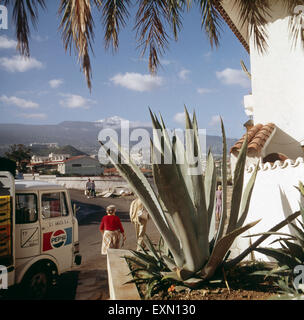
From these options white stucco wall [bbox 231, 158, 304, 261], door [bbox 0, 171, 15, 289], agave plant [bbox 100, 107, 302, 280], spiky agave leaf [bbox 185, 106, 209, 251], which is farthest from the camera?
white stucco wall [bbox 231, 158, 304, 261]

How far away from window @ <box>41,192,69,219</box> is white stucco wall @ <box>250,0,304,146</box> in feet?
18.2

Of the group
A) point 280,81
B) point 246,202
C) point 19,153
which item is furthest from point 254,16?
point 19,153

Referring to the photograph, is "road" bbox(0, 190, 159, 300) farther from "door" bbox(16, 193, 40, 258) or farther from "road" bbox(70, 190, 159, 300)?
"door" bbox(16, 193, 40, 258)

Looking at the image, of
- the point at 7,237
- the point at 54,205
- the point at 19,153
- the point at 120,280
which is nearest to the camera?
the point at 120,280

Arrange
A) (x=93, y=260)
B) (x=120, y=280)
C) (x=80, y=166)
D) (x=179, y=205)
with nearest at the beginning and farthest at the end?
(x=179, y=205), (x=120, y=280), (x=93, y=260), (x=80, y=166)

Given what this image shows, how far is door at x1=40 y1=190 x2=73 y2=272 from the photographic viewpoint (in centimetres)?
485

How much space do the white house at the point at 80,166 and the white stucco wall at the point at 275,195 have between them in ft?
190

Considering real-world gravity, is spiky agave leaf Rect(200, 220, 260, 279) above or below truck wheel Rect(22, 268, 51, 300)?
above

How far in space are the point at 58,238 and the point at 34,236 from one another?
522 millimetres

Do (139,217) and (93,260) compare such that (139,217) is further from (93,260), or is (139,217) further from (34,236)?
(34,236)

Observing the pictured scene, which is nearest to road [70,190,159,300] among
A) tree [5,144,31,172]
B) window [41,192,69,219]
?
window [41,192,69,219]

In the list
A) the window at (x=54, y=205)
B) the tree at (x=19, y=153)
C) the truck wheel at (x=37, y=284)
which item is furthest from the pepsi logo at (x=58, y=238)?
the tree at (x=19, y=153)

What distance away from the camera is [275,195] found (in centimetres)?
504
